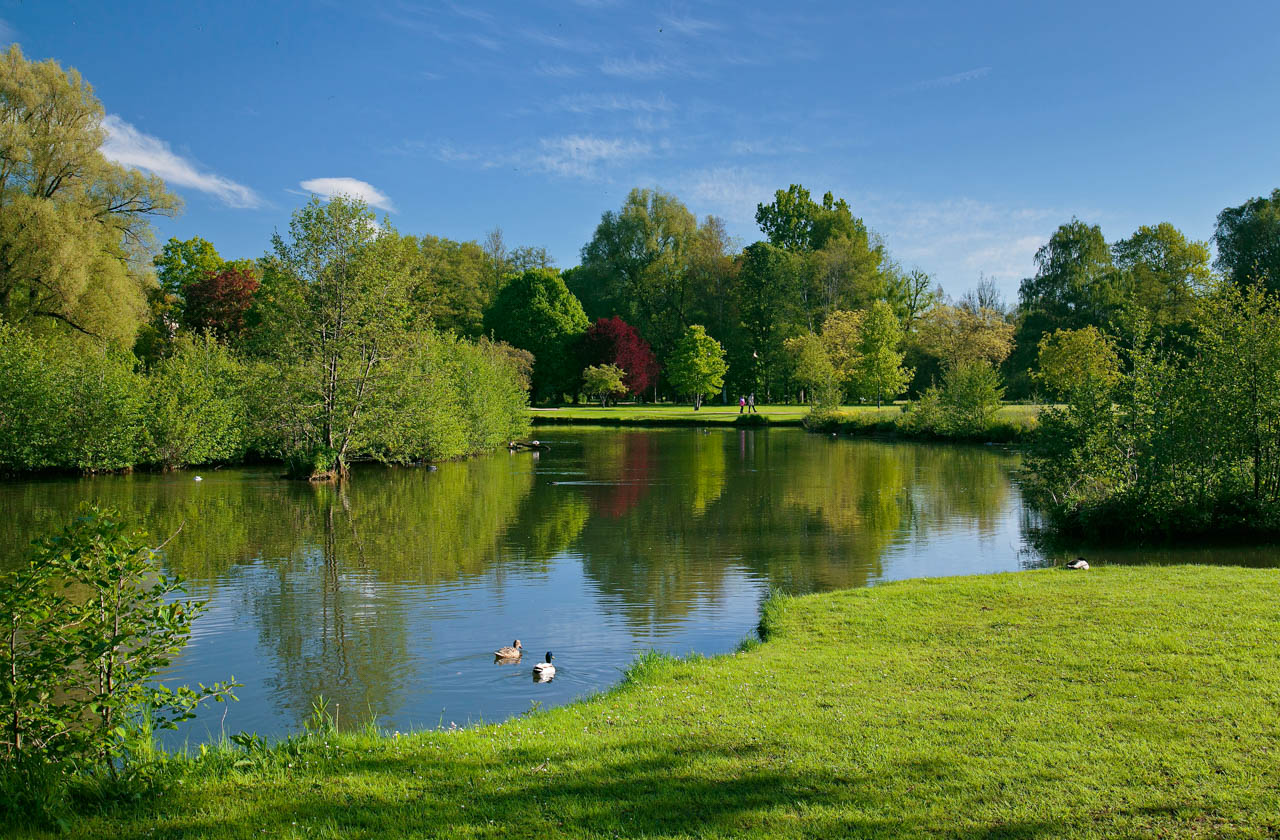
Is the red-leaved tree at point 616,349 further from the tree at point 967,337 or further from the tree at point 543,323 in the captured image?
the tree at point 967,337

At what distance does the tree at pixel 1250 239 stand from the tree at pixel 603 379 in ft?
151

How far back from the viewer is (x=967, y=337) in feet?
211

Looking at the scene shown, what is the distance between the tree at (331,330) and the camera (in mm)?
28641

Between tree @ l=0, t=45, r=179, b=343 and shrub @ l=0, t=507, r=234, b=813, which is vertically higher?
tree @ l=0, t=45, r=179, b=343

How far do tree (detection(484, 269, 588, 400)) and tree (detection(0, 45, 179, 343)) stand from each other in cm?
4438

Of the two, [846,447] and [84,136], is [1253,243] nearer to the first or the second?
A: [846,447]

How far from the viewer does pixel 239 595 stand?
40.7 feet

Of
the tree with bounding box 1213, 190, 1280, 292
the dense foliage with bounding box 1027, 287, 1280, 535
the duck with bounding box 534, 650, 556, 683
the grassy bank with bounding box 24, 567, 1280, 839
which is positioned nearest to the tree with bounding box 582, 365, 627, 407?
the tree with bounding box 1213, 190, 1280, 292

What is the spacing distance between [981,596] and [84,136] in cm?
3899

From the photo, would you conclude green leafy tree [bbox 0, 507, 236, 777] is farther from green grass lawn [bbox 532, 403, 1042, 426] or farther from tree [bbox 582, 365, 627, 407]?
tree [bbox 582, 365, 627, 407]

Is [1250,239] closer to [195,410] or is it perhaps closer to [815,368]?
[815,368]

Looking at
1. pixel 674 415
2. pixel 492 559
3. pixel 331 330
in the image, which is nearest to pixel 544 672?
pixel 492 559

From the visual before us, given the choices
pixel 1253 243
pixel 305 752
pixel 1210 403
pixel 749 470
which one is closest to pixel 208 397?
pixel 749 470

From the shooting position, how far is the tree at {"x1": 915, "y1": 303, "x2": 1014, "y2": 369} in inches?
2504
